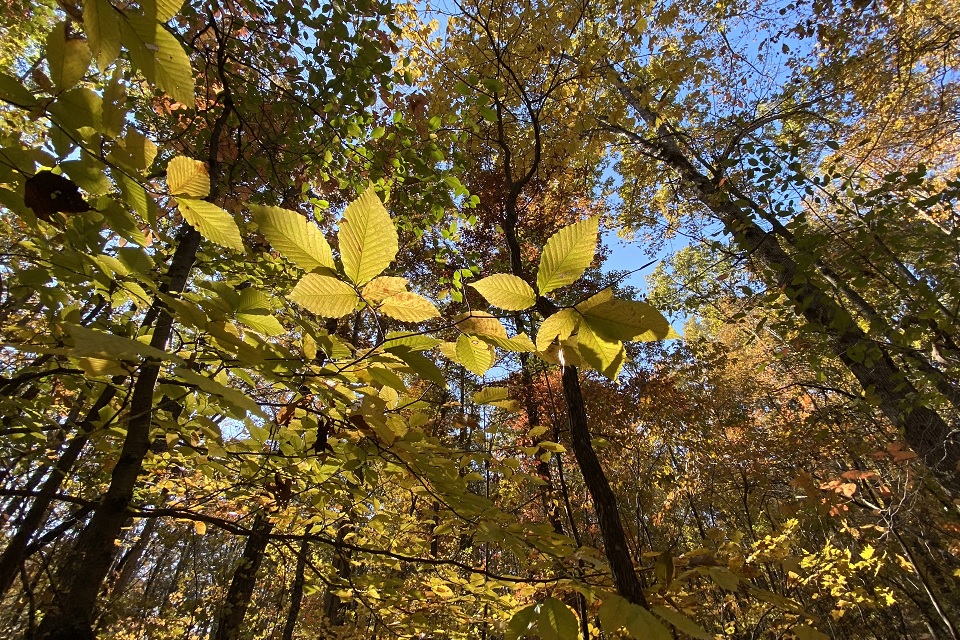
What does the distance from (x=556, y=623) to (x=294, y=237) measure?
33.9 inches

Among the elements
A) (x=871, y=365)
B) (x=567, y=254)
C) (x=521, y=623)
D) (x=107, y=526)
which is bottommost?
(x=521, y=623)

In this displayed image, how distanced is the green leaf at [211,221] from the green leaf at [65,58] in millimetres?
211

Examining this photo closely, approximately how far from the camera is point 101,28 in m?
0.52

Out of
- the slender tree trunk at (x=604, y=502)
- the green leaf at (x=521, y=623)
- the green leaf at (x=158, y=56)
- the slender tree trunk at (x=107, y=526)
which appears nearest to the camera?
the green leaf at (x=158, y=56)

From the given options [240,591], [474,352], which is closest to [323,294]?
[474,352]

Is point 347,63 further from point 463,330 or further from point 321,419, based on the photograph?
point 463,330

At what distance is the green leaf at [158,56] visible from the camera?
0.53 meters

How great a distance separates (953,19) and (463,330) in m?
8.61

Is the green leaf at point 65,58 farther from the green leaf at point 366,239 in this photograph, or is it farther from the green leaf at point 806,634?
the green leaf at point 806,634

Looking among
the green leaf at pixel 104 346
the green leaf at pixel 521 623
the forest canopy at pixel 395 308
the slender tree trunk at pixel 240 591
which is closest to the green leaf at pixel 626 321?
the forest canopy at pixel 395 308

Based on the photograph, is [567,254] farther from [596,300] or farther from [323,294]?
[323,294]

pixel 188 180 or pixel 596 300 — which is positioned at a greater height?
pixel 188 180

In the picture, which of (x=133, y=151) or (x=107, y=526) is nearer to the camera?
(x=133, y=151)

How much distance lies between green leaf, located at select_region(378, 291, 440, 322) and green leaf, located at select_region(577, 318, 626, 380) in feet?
0.78
